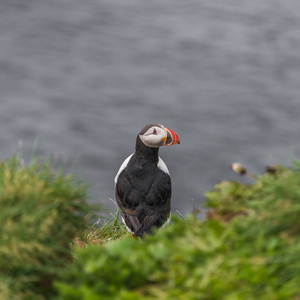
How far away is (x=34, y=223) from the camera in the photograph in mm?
3738

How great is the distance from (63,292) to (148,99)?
538 inches

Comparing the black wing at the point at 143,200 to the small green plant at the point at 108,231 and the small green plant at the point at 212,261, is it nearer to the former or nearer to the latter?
the small green plant at the point at 108,231

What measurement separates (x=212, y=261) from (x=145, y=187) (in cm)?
341

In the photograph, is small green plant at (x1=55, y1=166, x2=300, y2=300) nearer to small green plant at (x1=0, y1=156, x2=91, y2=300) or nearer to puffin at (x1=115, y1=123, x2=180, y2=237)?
small green plant at (x1=0, y1=156, x2=91, y2=300)

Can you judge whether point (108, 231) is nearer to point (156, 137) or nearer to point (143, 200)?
point (143, 200)

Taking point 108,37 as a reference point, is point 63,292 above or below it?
above

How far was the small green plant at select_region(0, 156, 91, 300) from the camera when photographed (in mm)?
3645

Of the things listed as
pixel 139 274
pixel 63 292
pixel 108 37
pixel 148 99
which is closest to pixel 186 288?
pixel 139 274

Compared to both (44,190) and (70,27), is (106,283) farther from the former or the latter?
(70,27)

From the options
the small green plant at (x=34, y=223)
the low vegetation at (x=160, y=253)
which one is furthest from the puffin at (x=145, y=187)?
the low vegetation at (x=160, y=253)

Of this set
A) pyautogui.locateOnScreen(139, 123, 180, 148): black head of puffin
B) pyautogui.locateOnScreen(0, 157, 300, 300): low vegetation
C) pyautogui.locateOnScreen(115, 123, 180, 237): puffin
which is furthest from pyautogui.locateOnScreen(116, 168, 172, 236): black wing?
pyautogui.locateOnScreen(0, 157, 300, 300): low vegetation

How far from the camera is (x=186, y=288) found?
3455 mm

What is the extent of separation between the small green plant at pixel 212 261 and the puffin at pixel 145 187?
2855 mm

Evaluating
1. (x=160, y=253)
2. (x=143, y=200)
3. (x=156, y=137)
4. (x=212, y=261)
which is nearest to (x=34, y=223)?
(x=160, y=253)
